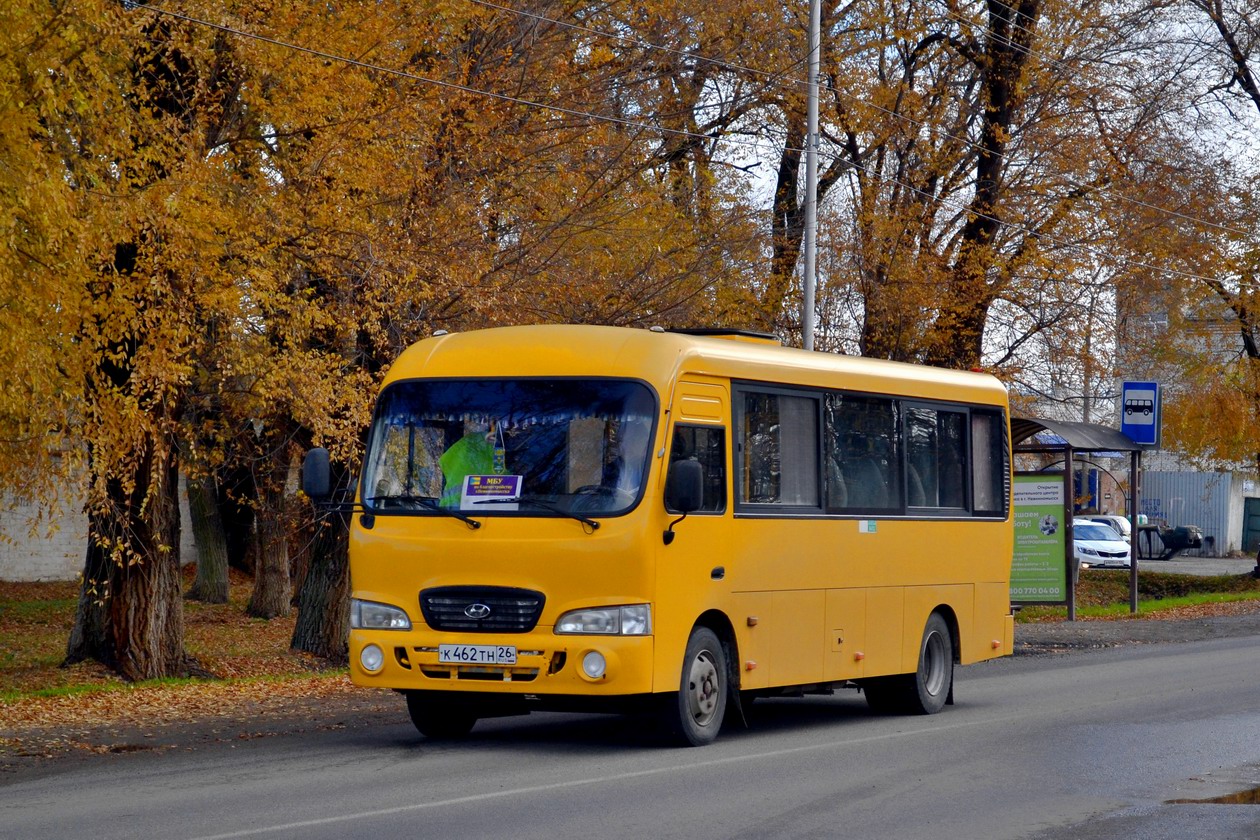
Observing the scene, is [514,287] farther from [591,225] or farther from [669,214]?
[669,214]

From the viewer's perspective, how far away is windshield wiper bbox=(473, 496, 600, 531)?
36.8 ft

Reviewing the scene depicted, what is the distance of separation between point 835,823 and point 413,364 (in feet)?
16.5

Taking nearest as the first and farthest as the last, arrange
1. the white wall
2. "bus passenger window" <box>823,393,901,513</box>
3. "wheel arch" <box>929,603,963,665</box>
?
"bus passenger window" <box>823,393,901,513</box>, "wheel arch" <box>929,603,963,665</box>, the white wall

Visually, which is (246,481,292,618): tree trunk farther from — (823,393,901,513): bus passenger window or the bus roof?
the bus roof

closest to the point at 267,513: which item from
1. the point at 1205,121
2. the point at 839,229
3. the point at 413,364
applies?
the point at 839,229

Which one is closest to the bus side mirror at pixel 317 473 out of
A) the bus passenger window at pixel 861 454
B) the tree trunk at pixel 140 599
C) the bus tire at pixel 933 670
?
the bus passenger window at pixel 861 454

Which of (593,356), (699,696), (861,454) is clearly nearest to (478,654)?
(699,696)

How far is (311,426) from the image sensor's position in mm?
18031

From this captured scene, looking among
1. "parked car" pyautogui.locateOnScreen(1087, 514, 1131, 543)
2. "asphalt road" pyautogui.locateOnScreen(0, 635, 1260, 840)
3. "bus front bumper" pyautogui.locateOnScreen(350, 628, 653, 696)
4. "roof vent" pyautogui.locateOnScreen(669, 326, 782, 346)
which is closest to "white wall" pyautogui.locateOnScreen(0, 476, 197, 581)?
"roof vent" pyautogui.locateOnScreen(669, 326, 782, 346)

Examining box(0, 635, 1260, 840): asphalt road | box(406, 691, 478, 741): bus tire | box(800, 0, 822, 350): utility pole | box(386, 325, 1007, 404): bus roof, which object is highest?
box(800, 0, 822, 350): utility pole

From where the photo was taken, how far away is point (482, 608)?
1131cm

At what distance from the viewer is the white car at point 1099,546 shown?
53656mm

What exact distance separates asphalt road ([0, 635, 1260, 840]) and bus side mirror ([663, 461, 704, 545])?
1655 mm

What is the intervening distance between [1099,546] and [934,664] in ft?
135
